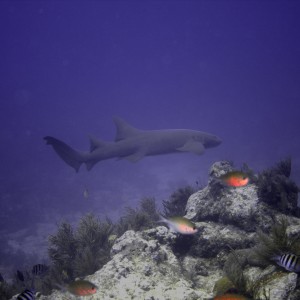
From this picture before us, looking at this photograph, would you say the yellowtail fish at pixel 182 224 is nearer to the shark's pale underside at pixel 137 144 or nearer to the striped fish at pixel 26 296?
the striped fish at pixel 26 296

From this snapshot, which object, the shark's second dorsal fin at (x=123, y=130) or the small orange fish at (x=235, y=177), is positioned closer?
the small orange fish at (x=235, y=177)

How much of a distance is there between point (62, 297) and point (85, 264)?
67.9 inches

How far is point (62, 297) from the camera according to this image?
4.27 meters

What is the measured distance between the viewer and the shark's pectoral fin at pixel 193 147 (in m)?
10.9

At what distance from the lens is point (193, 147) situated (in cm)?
1121

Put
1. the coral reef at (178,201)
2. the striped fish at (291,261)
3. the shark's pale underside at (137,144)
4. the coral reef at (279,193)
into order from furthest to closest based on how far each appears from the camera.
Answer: the shark's pale underside at (137,144) → the coral reef at (178,201) → the coral reef at (279,193) → the striped fish at (291,261)

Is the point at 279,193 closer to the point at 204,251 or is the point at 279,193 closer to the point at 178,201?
the point at 204,251

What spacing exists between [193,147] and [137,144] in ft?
8.22

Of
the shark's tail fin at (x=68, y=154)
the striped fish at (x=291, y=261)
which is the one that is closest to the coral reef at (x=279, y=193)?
the striped fish at (x=291, y=261)

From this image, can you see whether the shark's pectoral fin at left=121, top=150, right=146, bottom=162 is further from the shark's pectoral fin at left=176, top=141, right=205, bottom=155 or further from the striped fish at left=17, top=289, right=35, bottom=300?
the striped fish at left=17, top=289, right=35, bottom=300

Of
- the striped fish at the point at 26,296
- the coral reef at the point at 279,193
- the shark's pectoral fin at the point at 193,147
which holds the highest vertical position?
the shark's pectoral fin at the point at 193,147

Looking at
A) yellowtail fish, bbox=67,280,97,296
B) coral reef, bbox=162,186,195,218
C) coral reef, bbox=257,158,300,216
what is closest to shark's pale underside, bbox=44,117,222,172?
coral reef, bbox=162,186,195,218

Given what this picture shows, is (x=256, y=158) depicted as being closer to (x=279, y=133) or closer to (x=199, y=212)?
(x=279, y=133)

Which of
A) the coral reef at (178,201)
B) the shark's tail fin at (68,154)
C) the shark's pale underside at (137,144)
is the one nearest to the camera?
the coral reef at (178,201)
